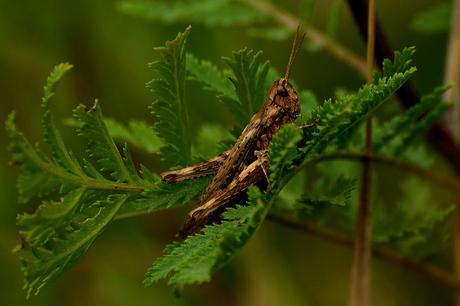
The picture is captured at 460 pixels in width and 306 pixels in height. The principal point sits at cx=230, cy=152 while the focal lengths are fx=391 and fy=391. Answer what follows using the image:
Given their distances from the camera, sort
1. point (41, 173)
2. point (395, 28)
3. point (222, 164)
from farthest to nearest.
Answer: point (395, 28) < point (222, 164) < point (41, 173)

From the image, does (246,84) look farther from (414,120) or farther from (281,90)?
(414,120)

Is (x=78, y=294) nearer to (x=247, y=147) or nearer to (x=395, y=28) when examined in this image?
(x=247, y=147)

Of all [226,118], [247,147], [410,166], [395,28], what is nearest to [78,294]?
[226,118]

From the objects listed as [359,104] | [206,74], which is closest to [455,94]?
[359,104]

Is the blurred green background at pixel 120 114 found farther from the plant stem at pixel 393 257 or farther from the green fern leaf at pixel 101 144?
the green fern leaf at pixel 101 144

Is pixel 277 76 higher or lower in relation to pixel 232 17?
lower
